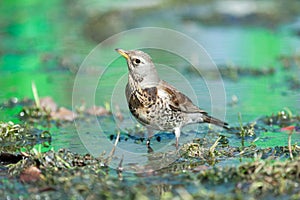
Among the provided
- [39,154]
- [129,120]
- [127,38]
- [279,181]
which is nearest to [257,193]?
[279,181]

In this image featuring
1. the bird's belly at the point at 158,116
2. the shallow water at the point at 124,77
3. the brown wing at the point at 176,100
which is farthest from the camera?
the shallow water at the point at 124,77

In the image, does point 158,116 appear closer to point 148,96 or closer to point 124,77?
point 148,96

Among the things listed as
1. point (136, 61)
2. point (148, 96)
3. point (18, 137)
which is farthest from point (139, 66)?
point (18, 137)

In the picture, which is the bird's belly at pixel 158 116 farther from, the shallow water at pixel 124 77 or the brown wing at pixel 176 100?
the shallow water at pixel 124 77

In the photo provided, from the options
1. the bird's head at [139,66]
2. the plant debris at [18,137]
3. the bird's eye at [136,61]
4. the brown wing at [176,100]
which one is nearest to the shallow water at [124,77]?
the plant debris at [18,137]

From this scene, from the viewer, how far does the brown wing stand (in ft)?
23.1

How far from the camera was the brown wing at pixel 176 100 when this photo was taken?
704cm

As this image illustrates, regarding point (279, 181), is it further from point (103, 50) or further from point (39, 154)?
point (103, 50)

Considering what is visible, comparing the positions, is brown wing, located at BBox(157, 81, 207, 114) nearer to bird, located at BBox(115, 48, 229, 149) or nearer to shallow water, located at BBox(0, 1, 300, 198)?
bird, located at BBox(115, 48, 229, 149)

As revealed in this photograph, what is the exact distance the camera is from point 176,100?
7.14m

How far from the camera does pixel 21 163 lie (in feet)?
19.9

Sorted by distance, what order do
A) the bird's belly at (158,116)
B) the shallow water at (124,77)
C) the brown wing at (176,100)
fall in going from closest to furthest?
the bird's belly at (158,116) → the brown wing at (176,100) → the shallow water at (124,77)

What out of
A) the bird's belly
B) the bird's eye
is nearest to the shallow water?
the bird's belly

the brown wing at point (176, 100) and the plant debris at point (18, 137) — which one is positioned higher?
the brown wing at point (176, 100)
